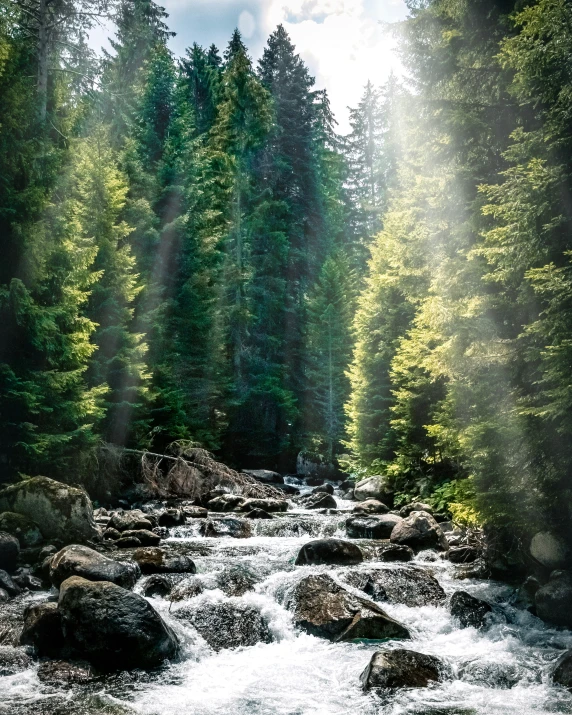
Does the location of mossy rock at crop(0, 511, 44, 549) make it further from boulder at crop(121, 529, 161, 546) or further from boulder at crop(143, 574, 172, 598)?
boulder at crop(143, 574, 172, 598)

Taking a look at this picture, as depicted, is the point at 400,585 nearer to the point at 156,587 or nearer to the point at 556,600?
the point at 556,600

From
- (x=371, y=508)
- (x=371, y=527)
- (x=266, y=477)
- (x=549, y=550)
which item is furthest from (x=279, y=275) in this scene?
(x=549, y=550)

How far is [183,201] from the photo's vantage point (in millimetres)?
26781

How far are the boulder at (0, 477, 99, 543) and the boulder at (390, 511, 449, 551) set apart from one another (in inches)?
261

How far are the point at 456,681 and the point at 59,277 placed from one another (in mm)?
11787

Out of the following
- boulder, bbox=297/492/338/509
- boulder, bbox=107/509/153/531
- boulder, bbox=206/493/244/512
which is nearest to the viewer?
boulder, bbox=107/509/153/531

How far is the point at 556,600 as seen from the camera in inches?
319

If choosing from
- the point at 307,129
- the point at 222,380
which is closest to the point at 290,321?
the point at 222,380

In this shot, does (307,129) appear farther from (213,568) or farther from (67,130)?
(213,568)

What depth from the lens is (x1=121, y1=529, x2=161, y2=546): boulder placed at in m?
12.0

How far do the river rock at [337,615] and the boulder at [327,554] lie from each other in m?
2.00

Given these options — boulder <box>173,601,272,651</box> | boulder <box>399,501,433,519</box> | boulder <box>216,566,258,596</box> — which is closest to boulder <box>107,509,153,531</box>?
boulder <box>216,566,258,596</box>

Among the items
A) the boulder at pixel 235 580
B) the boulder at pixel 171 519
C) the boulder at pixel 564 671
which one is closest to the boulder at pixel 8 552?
the boulder at pixel 235 580

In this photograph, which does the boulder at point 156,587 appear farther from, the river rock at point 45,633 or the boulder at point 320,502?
A: the boulder at point 320,502
